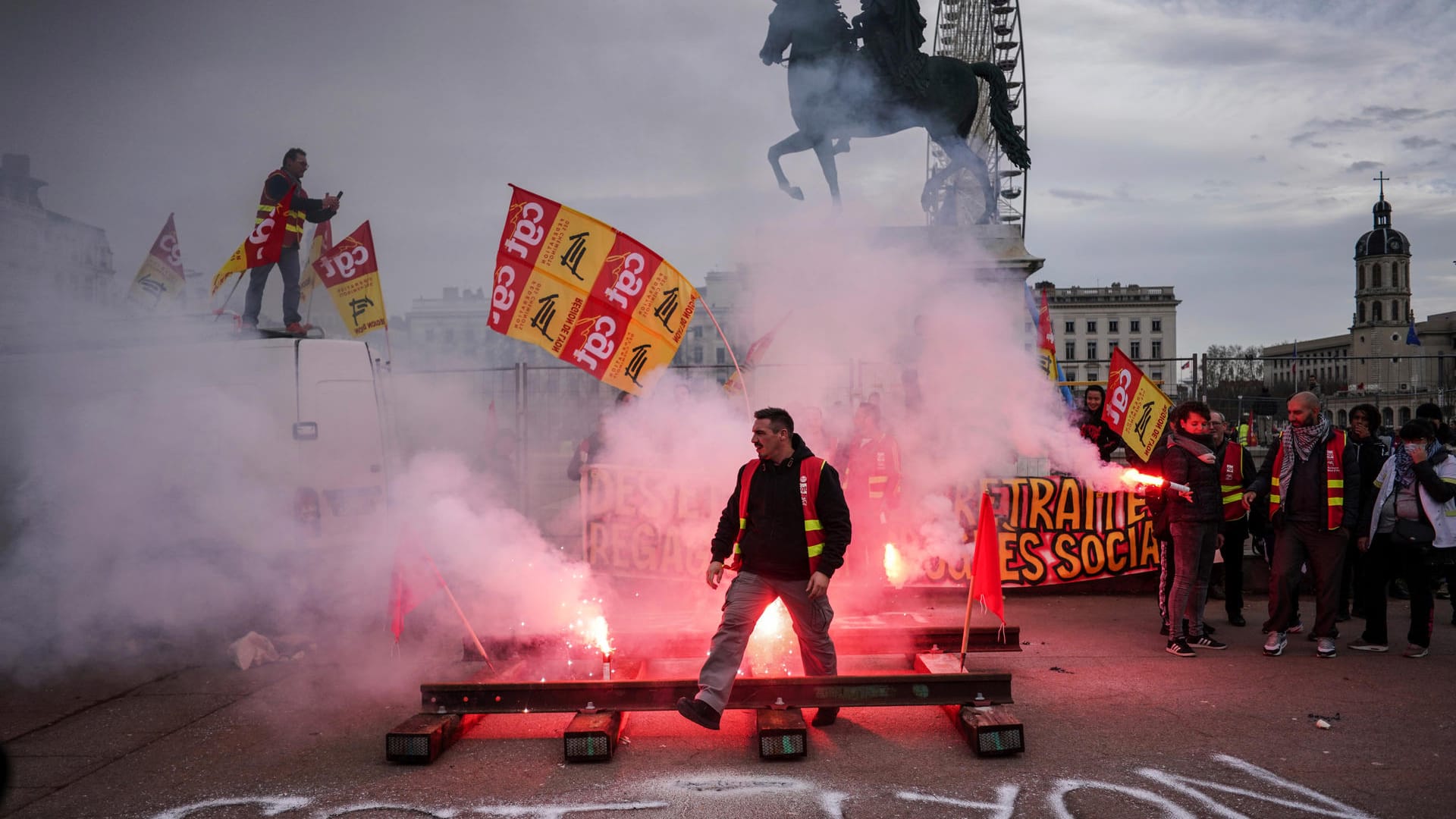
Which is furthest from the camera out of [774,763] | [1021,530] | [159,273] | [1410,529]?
[159,273]

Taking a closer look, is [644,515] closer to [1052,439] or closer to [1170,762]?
[1052,439]

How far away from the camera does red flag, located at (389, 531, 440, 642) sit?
5.15 metres

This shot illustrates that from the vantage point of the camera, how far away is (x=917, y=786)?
3.95 meters

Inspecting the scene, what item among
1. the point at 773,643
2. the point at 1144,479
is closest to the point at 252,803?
the point at 773,643

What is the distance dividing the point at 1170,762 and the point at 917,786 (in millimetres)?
1162

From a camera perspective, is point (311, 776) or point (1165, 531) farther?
point (1165, 531)

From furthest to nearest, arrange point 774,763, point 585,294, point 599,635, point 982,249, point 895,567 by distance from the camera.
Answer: point 982,249, point 895,567, point 585,294, point 599,635, point 774,763

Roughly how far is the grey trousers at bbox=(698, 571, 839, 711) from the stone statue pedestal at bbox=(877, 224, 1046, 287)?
6.30 m

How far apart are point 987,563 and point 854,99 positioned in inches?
260

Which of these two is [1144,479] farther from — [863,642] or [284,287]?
[284,287]

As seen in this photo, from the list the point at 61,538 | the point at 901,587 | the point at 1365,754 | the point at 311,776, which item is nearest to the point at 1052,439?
the point at 901,587

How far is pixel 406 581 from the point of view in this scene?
527 cm

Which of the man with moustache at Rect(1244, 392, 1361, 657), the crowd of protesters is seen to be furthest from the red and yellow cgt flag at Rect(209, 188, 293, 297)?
the man with moustache at Rect(1244, 392, 1361, 657)

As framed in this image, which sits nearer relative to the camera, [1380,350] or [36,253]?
[36,253]
